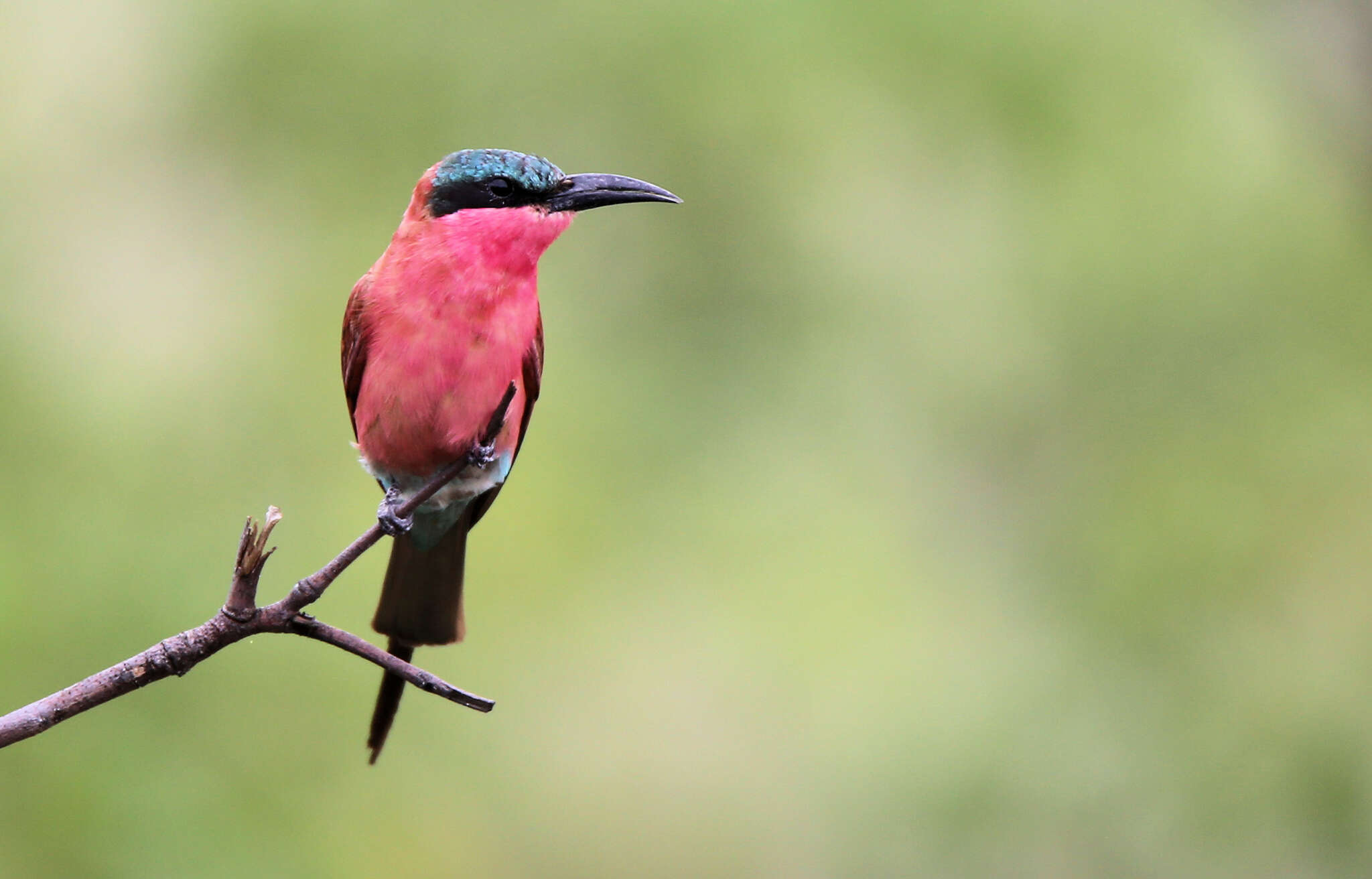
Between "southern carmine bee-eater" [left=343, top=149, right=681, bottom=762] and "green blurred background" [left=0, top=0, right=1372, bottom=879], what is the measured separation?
7.83 feet

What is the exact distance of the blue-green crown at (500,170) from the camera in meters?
2.25

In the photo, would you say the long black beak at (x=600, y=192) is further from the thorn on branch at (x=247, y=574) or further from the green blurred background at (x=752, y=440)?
the green blurred background at (x=752, y=440)

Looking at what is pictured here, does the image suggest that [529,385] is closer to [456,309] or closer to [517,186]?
[456,309]

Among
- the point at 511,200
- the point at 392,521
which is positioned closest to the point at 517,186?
the point at 511,200

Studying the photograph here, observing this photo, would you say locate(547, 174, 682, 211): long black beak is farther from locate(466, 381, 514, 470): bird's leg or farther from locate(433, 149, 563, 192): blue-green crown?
locate(466, 381, 514, 470): bird's leg

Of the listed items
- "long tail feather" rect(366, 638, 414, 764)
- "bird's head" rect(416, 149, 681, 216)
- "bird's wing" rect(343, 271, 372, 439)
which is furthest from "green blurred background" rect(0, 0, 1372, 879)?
"long tail feather" rect(366, 638, 414, 764)

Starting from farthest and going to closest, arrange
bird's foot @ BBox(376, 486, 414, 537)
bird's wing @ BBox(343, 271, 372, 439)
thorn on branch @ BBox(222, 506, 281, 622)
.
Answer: bird's wing @ BBox(343, 271, 372, 439) → bird's foot @ BBox(376, 486, 414, 537) → thorn on branch @ BBox(222, 506, 281, 622)

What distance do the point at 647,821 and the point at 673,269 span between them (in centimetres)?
247

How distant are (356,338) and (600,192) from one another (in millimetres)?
527

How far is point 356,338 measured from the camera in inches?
94.0

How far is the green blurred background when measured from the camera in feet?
16.0

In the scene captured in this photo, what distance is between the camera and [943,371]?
6.48 m

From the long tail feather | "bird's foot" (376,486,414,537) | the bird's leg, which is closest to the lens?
"bird's foot" (376,486,414,537)

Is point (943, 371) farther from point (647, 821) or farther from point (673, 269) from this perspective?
point (647, 821)
